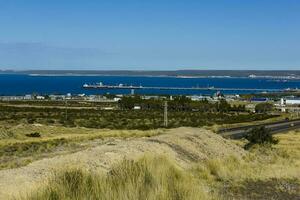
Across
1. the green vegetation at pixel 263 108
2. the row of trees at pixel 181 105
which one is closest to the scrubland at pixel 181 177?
the green vegetation at pixel 263 108

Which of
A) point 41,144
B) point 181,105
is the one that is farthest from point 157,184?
point 181,105

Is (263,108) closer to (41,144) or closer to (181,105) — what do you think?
(181,105)

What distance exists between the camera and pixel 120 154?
1852cm

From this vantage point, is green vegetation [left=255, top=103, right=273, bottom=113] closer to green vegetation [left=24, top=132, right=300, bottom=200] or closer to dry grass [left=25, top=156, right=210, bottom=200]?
green vegetation [left=24, top=132, right=300, bottom=200]

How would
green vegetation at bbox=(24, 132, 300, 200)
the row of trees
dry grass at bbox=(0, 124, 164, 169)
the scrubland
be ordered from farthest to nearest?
the row of trees → dry grass at bbox=(0, 124, 164, 169) → the scrubland → green vegetation at bbox=(24, 132, 300, 200)

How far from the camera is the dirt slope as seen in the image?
46.9 ft

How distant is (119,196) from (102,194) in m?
0.33

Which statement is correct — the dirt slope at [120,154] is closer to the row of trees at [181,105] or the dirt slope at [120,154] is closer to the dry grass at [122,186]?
the dry grass at [122,186]

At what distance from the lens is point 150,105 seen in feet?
533

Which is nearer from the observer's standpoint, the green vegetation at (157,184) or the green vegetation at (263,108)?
the green vegetation at (157,184)

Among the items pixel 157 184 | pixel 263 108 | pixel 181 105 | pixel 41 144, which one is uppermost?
pixel 157 184

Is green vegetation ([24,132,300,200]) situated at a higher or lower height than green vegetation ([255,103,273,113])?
higher

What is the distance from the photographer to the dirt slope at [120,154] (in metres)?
14.3

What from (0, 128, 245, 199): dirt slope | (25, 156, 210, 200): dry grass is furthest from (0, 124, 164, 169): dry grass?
(25, 156, 210, 200): dry grass
